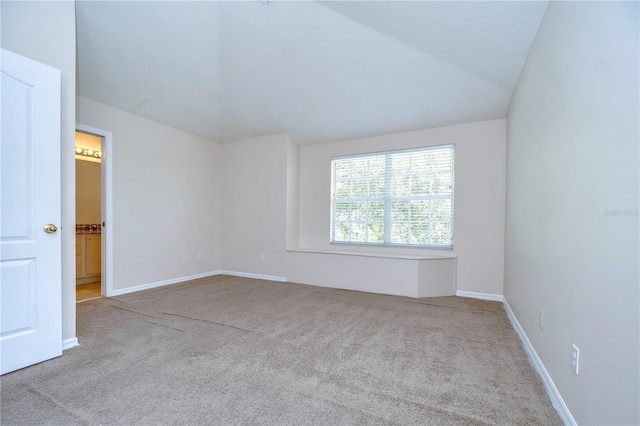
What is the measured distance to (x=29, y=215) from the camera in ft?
6.39

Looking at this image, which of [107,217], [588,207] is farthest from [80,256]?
[588,207]

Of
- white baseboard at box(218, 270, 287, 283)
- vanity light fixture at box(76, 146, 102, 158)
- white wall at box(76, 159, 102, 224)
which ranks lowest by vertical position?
white baseboard at box(218, 270, 287, 283)

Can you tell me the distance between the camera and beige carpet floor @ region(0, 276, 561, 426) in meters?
1.49

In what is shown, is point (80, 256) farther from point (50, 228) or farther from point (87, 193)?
point (50, 228)

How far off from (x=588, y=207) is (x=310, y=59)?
2659mm

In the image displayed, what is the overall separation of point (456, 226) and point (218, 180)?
417 centimetres

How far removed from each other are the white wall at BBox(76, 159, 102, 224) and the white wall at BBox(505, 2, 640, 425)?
629cm

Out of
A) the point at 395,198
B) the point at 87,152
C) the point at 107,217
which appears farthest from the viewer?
the point at 87,152

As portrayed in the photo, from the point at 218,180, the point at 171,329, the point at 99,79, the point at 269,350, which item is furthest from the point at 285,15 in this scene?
the point at 218,180

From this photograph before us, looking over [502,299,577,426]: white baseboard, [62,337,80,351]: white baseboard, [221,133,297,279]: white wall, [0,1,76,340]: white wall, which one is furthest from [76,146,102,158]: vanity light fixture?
[502,299,577,426]: white baseboard

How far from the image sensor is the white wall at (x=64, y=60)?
2023 millimetres

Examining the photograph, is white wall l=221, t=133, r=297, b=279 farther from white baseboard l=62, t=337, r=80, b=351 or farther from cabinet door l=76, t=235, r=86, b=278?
white baseboard l=62, t=337, r=80, b=351

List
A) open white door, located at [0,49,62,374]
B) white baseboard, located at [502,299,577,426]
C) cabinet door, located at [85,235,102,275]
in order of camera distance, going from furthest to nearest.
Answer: cabinet door, located at [85,235,102,275], open white door, located at [0,49,62,374], white baseboard, located at [502,299,577,426]

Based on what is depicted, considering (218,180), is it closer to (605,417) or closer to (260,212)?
(260,212)
